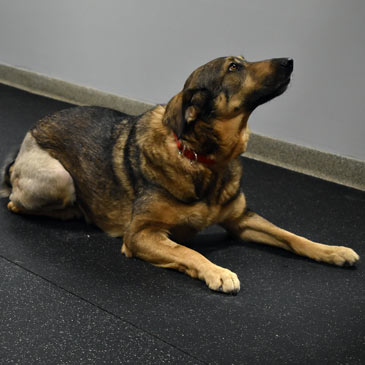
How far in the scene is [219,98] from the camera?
2607mm

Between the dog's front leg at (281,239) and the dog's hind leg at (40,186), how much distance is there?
851 millimetres

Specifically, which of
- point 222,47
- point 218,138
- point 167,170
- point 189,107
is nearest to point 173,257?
point 167,170

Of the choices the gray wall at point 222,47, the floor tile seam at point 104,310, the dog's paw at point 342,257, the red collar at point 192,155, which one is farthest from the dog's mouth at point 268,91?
the gray wall at point 222,47

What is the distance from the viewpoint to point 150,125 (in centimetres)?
286

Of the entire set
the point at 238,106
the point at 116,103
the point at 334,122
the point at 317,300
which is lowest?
the point at 116,103

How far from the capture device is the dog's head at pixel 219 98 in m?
2.58

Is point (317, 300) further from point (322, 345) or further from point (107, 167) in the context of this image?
point (107, 167)

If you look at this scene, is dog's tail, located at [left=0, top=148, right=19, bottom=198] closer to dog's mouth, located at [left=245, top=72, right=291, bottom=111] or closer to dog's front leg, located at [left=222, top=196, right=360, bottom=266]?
dog's front leg, located at [left=222, top=196, right=360, bottom=266]

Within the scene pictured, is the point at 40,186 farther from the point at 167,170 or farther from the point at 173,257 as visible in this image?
the point at 173,257

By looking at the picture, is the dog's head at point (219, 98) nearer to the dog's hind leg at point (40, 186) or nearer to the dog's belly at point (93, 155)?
the dog's belly at point (93, 155)

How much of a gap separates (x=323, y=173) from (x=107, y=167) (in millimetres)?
A: 1754

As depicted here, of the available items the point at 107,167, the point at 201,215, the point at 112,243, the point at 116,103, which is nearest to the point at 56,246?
the point at 112,243

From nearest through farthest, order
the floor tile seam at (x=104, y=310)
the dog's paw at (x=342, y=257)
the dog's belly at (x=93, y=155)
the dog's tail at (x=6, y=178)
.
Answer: the floor tile seam at (x=104, y=310) → the dog's paw at (x=342, y=257) → the dog's belly at (x=93, y=155) → the dog's tail at (x=6, y=178)

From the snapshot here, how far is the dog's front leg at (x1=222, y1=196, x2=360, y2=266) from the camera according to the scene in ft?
9.19
